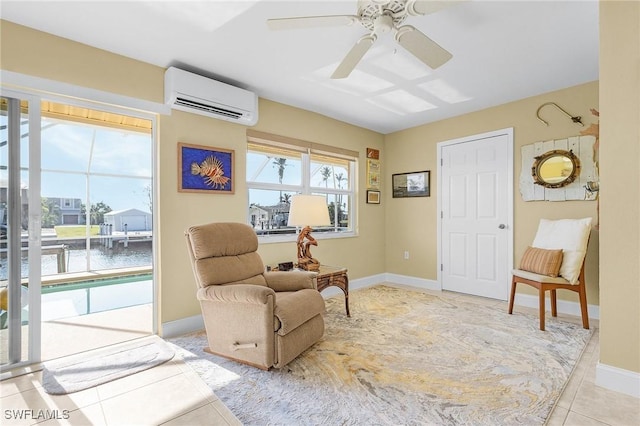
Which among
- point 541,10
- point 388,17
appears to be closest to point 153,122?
point 388,17

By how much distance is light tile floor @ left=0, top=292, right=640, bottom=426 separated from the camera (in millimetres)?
1608

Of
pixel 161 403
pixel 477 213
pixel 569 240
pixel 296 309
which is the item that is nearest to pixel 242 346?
pixel 296 309

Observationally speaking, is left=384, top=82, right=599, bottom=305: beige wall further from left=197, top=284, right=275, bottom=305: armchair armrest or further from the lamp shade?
left=197, top=284, right=275, bottom=305: armchair armrest

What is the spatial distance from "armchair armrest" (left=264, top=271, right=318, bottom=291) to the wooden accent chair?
7.01 ft

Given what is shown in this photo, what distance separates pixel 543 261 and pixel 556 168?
1.11m

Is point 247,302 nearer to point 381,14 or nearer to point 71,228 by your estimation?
point 381,14

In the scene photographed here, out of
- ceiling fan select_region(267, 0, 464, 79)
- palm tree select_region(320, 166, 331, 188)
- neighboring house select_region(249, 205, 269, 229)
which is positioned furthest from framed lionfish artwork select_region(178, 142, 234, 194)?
ceiling fan select_region(267, 0, 464, 79)

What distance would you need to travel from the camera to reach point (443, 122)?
4336 millimetres

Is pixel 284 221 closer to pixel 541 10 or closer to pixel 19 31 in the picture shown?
pixel 19 31

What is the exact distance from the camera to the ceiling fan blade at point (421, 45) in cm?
176

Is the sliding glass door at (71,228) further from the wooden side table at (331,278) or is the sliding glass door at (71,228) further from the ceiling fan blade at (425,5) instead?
the ceiling fan blade at (425,5)

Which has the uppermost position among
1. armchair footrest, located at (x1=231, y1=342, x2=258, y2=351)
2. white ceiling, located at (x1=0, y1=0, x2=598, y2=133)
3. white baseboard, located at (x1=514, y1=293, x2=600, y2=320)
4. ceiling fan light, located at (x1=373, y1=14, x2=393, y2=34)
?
white ceiling, located at (x1=0, y1=0, x2=598, y2=133)

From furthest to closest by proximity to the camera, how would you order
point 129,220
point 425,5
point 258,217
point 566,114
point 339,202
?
point 129,220
point 339,202
point 258,217
point 566,114
point 425,5

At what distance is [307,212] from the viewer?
118 inches
